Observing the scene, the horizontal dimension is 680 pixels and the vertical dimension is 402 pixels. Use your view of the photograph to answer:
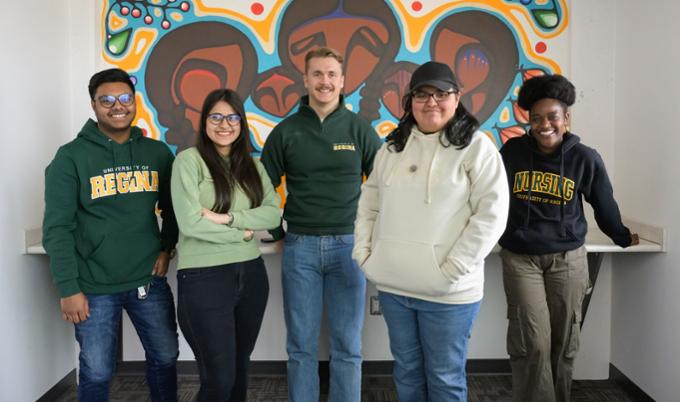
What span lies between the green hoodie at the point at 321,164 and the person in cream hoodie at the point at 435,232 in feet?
1.11

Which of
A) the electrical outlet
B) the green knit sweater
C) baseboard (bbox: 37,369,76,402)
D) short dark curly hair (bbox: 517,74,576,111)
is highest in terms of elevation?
short dark curly hair (bbox: 517,74,576,111)

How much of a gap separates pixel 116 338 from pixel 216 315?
49 centimetres

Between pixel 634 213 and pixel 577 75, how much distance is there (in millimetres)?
800

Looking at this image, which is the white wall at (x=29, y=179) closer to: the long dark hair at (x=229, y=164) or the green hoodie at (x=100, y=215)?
the green hoodie at (x=100, y=215)

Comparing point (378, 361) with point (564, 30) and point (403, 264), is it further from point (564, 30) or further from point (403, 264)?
point (564, 30)

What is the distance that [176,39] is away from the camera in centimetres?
282

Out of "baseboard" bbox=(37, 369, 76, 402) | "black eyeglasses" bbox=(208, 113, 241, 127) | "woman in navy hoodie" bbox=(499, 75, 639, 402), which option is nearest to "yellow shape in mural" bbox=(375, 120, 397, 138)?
"woman in navy hoodie" bbox=(499, 75, 639, 402)

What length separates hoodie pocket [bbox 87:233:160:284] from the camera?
6.11 feet

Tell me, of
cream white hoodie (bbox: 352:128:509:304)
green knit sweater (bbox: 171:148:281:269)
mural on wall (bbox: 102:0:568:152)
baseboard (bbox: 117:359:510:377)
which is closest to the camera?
cream white hoodie (bbox: 352:128:509:304)

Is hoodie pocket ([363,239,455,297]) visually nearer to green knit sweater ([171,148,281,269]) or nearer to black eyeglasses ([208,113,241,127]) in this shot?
green knit sweater ([171,148,281,269])

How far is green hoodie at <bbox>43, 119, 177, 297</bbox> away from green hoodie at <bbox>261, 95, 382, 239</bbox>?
525mm

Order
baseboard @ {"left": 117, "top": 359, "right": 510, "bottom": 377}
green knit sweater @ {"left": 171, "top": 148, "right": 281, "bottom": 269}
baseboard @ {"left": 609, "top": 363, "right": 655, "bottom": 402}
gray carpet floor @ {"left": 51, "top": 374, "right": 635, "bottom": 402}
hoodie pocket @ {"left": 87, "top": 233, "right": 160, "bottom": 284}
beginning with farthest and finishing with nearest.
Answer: baseboard @ {"left": 117, "top": 359, "right": 510, "bottom": 377} → gray carpet floor @ {"left": 51, "top": 374, "right": 635, "bottom": 402} → baseboard @ {"left": 609, "top": 363, "right": 655, "bottom": 402} → hoodie pocket @ {"left": 87, "top": 233, "right": 160, "bottom": 284} → green knit sweater @ {"left": 171, "top": 148, "right": 281, "bottom": 269}

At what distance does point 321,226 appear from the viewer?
2.03 meters

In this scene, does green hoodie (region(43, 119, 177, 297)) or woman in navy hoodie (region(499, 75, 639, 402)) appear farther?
woman in navy hoodie (region(499, 75, 639, 402))
